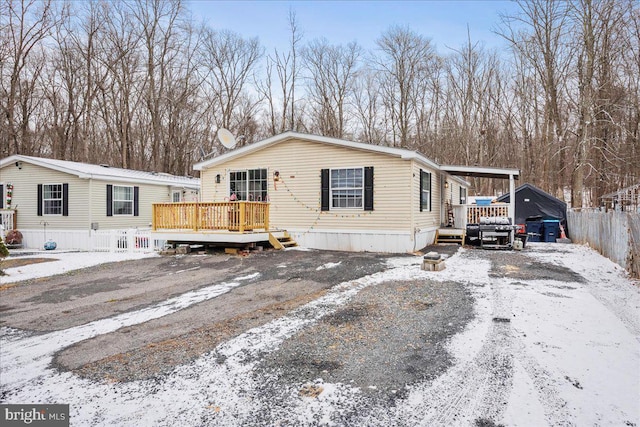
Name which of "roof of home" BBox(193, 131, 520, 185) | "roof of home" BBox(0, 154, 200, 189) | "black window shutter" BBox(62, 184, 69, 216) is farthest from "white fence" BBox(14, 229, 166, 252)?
"roof of home" BBox(193, 131, 520, 185)

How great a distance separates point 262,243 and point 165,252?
2.95 meters

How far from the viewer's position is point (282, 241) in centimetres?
1178

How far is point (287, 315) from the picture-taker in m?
4.90

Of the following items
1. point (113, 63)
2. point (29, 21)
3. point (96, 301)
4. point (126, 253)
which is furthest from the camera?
point (113, 63)

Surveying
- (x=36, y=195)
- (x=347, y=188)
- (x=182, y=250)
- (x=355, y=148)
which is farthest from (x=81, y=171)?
(x=355, y=148)

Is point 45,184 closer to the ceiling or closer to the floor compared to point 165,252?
closer to the ceiling

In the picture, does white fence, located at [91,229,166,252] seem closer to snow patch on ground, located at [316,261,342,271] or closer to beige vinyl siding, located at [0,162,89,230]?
beige vinyl siding, located at [0,162,89,230]

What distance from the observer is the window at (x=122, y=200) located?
597 inches

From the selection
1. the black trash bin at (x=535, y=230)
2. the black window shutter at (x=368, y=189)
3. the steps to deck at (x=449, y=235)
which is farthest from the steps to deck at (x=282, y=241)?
the black trash bin at (x=535, y=230)

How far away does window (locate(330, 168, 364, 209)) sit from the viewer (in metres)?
11.1

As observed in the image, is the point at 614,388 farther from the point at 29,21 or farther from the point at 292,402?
the point at 29,21

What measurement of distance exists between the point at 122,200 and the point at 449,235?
13174mm

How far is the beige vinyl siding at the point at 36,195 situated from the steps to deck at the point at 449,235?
13166mm

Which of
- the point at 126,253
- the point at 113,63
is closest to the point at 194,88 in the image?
the point at 113,63
